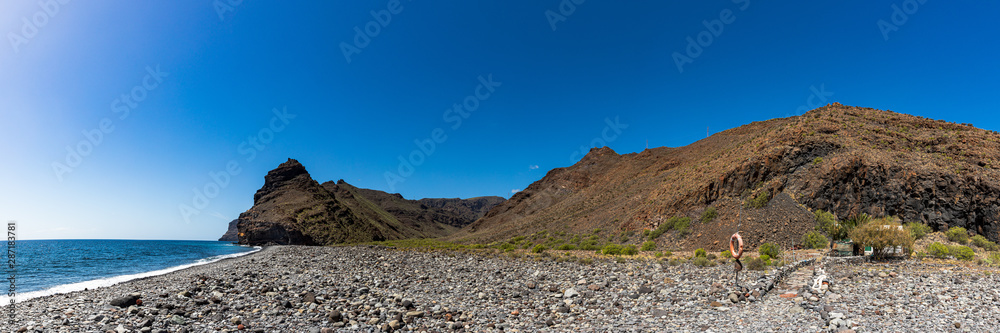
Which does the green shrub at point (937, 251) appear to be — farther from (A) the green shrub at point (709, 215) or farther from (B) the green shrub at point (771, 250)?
(A) the green shrub at point (709, 215)

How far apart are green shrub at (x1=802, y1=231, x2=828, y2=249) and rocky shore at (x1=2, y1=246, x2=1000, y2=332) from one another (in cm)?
1087

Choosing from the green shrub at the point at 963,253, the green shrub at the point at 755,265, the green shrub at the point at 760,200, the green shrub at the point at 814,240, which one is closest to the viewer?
the green shrub at the point at 755,265

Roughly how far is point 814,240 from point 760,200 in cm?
630

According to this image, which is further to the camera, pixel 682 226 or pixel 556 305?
pixel 682 226

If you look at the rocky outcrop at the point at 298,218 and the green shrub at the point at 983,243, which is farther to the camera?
the rocky outcrop at the point at 298,218

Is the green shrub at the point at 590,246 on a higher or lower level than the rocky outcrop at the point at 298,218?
lower

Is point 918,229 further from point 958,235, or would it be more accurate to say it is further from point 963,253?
point 963,253

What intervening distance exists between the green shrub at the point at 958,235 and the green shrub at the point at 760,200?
35.1 feet

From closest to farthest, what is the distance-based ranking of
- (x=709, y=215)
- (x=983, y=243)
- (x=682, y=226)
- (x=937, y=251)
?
(x=937, y=251) → (x=983, y=243) → (x=709, y=215) → (x=682, y=226)

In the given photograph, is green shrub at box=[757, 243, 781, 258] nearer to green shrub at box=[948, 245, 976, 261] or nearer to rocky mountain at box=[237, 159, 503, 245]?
green shrub at box=[948, 245, 976, 261]

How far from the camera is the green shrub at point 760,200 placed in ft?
112

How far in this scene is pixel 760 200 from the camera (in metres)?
34.1

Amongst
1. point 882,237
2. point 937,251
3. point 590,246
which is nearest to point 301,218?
point 590,246

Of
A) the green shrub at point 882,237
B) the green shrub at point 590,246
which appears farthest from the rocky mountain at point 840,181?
the green shrub at point 882,237
